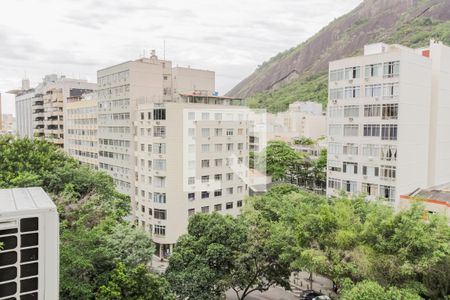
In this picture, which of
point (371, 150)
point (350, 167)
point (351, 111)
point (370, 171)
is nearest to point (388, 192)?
point (370, 171)

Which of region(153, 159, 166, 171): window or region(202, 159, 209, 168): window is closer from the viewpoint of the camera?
region(153, 159, 166, 171): window

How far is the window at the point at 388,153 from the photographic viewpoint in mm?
23803

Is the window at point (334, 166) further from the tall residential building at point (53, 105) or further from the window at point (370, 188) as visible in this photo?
the tall residential building at point (53, 105)

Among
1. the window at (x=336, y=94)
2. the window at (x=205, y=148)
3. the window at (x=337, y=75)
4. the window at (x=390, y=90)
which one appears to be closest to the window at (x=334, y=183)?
the window at (x=336, y=94)

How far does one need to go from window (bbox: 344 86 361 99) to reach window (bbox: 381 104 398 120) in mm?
2264

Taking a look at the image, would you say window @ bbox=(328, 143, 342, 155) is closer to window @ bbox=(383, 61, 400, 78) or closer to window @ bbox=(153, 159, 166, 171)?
window @ bbox=(383, 61, 400, 78)

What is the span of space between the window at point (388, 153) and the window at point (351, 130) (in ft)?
7.77

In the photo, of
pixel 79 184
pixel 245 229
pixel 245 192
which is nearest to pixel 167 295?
pixel 245 229

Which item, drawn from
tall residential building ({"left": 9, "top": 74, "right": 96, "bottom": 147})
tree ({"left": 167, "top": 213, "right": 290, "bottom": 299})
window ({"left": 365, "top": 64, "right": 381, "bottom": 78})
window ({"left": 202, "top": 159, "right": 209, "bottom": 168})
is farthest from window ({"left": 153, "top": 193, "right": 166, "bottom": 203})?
tall residential building ({"left": 9, "top": 74, "right": 96, "bottom": 147})

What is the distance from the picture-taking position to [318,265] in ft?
47.7

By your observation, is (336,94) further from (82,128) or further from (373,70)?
(82,128)

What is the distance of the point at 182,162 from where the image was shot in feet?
99.0

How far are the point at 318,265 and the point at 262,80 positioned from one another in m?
131

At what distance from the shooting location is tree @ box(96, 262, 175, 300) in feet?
42.9
